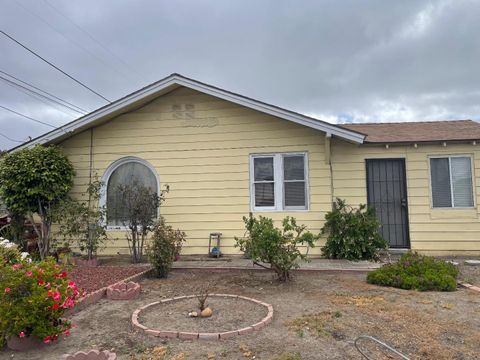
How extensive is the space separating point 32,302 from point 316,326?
→ 9.54 feet

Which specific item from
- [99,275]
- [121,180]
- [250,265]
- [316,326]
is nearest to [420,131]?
[250,265]

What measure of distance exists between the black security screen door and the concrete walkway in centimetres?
146

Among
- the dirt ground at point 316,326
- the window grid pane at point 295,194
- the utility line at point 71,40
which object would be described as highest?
the utility line at point 71,40

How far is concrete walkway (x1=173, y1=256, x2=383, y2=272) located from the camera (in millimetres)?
6906

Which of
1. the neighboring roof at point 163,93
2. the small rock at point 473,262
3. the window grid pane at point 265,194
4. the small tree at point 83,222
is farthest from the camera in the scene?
the window grid pane at point 265,194

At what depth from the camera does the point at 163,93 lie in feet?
29.3

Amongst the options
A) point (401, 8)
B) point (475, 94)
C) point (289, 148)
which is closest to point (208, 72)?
point (401, 8)

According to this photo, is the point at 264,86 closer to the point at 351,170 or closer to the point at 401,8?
the point at 401,8

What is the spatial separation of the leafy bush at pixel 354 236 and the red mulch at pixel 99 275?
4.17 meters

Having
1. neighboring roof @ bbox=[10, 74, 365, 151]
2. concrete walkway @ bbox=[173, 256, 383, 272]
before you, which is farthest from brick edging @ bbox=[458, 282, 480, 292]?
neighboring roof @ bbox=[10, 74, 365, 151]

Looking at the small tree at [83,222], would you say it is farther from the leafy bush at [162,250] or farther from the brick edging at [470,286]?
the brick edging at [470,286]

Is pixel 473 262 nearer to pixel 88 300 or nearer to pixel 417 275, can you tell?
pixel 417 275

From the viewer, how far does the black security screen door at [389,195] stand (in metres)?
8.39

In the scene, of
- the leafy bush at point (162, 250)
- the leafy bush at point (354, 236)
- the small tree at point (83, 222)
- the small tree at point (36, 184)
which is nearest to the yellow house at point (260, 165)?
the leafy bush at point (354, 236)
